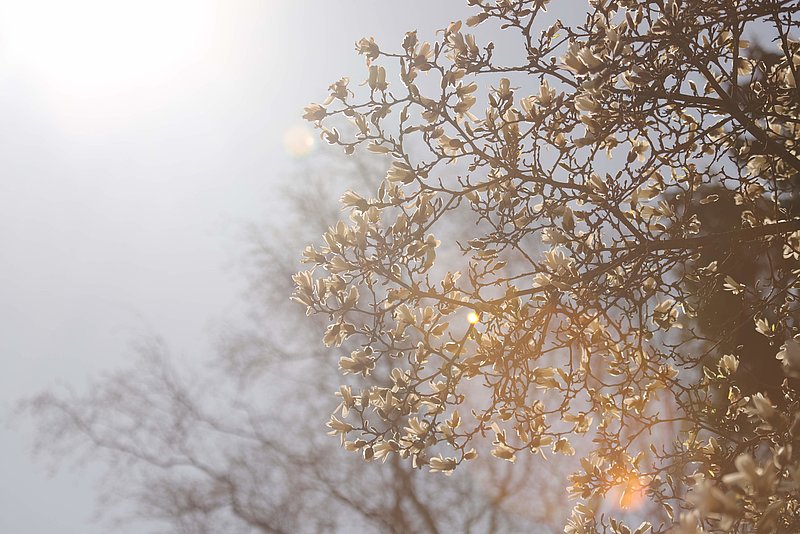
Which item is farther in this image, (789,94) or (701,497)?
(789,94)

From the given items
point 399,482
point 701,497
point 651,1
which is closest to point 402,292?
point 651,1

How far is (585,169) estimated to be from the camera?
3.80 meters

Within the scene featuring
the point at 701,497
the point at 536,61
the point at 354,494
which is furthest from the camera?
the point at 354,494

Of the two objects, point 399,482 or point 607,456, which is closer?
point 607,456

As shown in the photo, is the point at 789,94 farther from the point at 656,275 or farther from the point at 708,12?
the point at 656,275

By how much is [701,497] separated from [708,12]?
2.64 meters

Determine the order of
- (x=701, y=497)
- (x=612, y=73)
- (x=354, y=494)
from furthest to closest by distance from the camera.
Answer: (x=354, y=494)
(x=612, y=73)
(x=701, y=497)

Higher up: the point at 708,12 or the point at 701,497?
the point at 708,12

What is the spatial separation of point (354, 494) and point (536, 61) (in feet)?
27.4

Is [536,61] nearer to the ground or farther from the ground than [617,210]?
farther from the ground

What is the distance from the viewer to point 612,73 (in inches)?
139

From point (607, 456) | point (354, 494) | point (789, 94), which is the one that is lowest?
point (607, 456)

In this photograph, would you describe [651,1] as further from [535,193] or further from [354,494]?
[354,494]

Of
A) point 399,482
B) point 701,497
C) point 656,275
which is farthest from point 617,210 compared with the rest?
point 399,482
